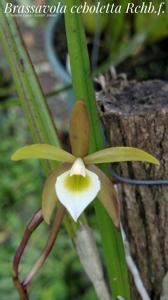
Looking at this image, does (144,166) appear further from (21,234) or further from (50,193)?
(21,234)

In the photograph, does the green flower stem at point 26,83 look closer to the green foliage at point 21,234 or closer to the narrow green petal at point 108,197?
the narrow green petal at point 108,197

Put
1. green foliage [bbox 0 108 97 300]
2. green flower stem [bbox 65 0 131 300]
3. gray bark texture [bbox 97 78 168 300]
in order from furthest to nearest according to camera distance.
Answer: green foliage [bbox 0 108 97 300]
gray bark texture [bbox 97 78 168 300]
green flower stem [bbox 65 0 131 300]

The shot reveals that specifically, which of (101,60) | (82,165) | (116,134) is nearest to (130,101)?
(116,134)

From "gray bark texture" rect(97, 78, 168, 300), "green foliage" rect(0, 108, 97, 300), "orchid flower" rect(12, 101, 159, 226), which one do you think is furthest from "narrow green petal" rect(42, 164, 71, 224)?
"green foliage" rect(0, 108, 97, 300)

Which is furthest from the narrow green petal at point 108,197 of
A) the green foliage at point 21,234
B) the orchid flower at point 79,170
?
the green foliage at point 21,234

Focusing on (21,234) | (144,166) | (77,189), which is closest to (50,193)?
(77,189)

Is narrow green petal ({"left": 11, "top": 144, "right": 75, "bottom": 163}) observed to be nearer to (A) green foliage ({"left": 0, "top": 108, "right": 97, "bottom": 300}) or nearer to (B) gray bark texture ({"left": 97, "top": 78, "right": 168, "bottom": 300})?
(B) gray bark texture ({"left": 97, "top": 78, "right": 168, "bottom": 300})
